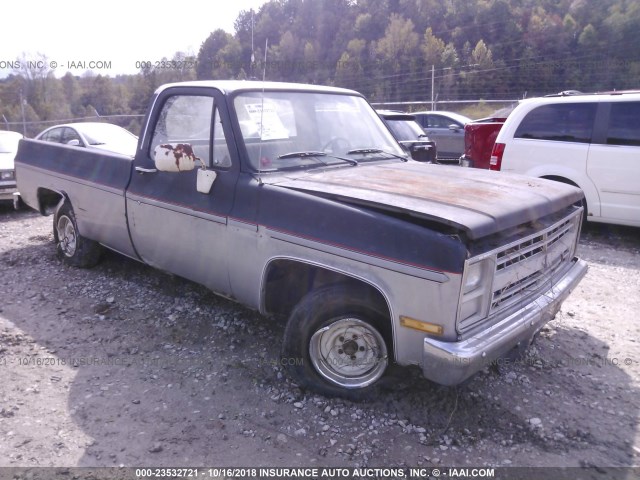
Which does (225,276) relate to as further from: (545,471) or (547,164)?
(547,164)

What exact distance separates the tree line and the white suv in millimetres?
8941

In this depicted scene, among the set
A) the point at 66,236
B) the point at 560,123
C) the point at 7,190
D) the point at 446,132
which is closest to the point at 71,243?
the point at 66,236

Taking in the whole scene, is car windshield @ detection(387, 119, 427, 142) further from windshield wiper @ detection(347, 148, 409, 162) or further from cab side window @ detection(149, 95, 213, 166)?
cab side window @ detection(149, 95, 213, 166)

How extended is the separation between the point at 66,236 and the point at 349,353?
13.1 feet

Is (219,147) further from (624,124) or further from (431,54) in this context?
(431,54)

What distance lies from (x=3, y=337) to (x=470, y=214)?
373 cm

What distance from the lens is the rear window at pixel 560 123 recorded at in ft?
23.3

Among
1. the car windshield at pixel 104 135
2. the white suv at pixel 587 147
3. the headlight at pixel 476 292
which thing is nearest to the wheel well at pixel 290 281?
the headlight at pixel 476 292

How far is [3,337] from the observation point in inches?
169

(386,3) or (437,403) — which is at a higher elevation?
(386,3)

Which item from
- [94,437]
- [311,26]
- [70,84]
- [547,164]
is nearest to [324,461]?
[94,437]

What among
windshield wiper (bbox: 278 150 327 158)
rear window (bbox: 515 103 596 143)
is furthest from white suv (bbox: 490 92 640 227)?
windshield wiper (bbox: 278 150 327 158)

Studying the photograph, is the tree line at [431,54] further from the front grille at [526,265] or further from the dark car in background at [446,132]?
the front grille at [526,265]

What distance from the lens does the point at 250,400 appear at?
3402 millimetres
